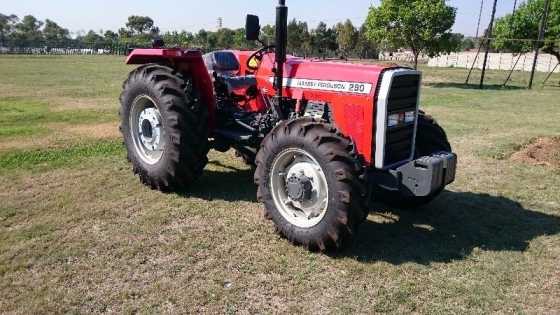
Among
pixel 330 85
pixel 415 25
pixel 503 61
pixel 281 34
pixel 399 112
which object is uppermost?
pixel 415 25

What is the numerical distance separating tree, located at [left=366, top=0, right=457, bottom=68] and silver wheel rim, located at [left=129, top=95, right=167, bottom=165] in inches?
859

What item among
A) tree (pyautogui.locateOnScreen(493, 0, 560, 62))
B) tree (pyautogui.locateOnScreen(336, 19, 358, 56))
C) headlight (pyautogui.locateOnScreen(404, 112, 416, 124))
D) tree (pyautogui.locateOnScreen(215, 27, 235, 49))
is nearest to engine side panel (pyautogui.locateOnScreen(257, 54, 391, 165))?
headlight (pyautogui.locateOnScreen(404, 112, 416, 124))

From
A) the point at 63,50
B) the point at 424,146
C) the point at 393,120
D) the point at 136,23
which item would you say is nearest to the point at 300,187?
the point at 393,120

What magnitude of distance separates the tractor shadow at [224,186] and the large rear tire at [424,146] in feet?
5.46

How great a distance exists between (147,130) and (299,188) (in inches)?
103

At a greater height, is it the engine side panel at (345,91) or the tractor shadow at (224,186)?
the engine side panel at (345,91)

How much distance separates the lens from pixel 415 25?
26.0 m

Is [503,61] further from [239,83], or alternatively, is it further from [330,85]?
[330,85]

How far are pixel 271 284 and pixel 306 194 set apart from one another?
1003 millimetres

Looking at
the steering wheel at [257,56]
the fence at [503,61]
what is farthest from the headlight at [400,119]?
the fence at [503,61]

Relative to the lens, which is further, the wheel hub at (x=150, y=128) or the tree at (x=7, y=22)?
the tree at (x=7, y=22)

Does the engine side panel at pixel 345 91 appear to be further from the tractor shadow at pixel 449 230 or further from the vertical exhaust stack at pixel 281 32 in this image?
the tractor shadow at pixel 449 230

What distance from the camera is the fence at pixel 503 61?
154 feet

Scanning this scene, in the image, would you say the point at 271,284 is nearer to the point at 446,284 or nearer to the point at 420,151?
the point at 446,284
